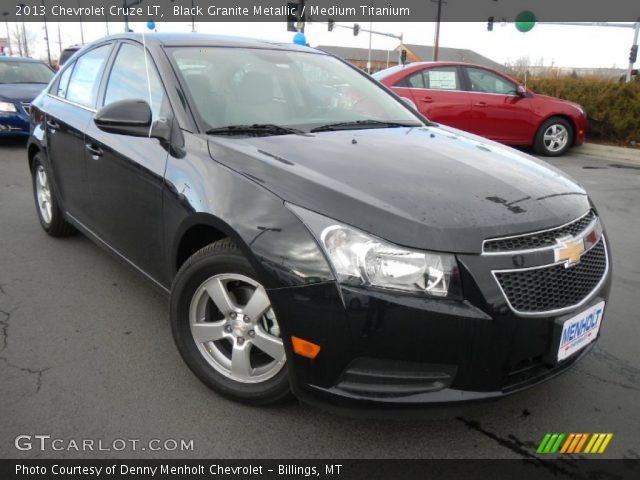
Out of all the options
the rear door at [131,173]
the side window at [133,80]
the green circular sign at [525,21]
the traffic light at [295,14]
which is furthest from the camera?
the green circular sign at [525,21]

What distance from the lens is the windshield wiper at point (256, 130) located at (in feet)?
8.57

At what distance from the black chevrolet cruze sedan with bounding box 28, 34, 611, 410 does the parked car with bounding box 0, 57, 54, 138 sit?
7196mm

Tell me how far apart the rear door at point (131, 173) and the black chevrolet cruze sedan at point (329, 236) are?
14 mm

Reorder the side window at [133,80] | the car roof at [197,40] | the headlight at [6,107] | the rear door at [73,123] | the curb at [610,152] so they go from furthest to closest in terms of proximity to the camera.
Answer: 1. the curb at [610,152]
2. the headlight at [6,107]
3. the rear door at [73,123]
4. the car roof at [197,40]
5. the side window at [133,80]

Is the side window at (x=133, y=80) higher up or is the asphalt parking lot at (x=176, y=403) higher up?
the side window at (x=133, y=80)

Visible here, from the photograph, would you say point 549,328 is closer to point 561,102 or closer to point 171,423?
point 171,423

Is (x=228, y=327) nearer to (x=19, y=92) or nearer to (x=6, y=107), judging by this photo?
(x=6, y=107)

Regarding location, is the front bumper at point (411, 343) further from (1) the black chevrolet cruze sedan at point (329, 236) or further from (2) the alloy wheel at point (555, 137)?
(2) the alloy wheel at point (555, 137)

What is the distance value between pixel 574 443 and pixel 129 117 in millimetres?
2538

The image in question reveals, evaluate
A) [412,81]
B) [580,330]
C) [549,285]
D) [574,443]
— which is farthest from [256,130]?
[412,81]

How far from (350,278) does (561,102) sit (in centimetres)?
957

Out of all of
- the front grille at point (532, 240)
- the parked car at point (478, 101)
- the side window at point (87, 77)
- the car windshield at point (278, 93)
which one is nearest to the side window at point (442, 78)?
the parked car at point (478, 101)

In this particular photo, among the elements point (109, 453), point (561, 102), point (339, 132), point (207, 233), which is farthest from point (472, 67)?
Answer: point (109, 453)

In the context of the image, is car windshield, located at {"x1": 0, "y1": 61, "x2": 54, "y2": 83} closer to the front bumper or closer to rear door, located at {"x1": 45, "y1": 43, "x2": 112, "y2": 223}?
rear door, located at {"x1": 45, "y1": 43, "x2": 112, "y2": 223}
